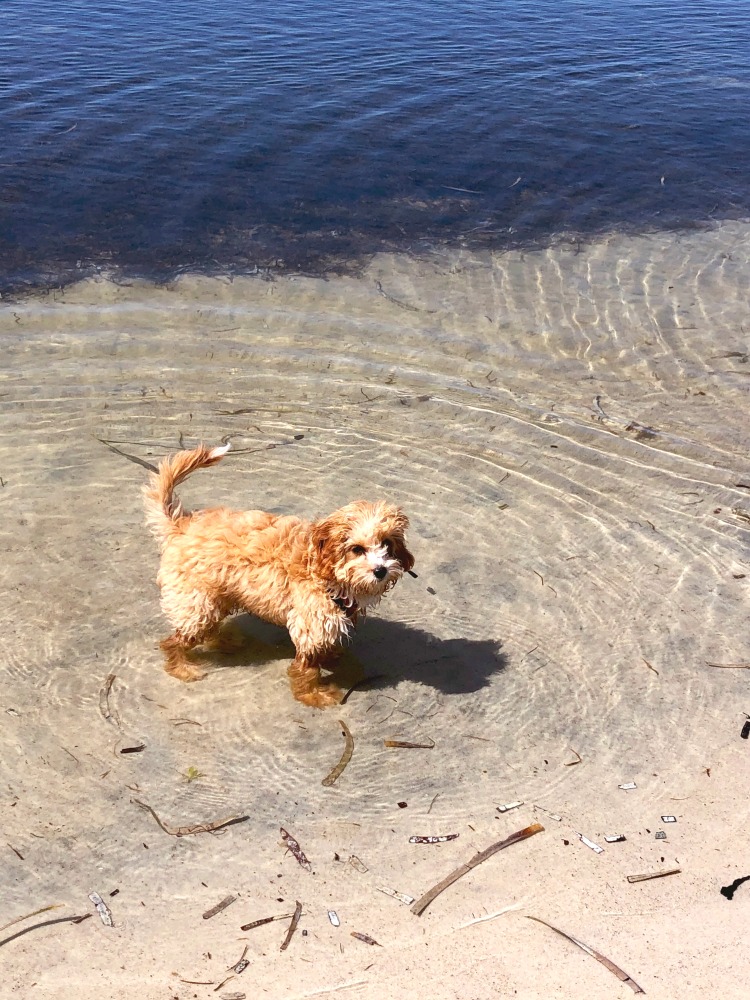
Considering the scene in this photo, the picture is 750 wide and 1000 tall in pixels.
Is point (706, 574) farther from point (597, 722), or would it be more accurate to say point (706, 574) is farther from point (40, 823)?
point (40, 823)

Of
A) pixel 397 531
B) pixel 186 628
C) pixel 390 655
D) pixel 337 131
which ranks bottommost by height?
pixel 390 655

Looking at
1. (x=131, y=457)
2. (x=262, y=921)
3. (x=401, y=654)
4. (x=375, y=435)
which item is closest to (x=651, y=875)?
(x=262, y=921)

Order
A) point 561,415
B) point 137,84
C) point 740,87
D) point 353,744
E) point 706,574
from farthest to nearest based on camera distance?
point 740,87 → point 137,84 → point 561,415 → point 706,574 → point 353,744

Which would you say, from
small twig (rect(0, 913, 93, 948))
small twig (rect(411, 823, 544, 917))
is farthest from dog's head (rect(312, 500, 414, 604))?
small twig (rect(0, 913, 93, 948))

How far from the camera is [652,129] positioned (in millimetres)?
13961

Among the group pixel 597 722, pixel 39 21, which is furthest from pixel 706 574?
pixel 39 21

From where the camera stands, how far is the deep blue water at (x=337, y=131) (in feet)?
35.1

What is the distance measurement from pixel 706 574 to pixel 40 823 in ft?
13.7

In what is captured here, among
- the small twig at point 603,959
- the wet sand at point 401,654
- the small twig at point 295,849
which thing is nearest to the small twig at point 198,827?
the wet sand at point 401,654

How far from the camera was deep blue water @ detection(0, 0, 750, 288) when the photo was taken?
1071 centimetres

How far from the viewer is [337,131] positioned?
13.0 m

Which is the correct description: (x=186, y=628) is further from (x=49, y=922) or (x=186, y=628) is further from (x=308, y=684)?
(x=49, y=922)

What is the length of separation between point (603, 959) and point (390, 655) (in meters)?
2.10

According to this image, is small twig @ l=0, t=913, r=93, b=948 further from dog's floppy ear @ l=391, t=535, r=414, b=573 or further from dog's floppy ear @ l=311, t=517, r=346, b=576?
dog's floppy ear @ l=391, t=535, r=414, b=573
